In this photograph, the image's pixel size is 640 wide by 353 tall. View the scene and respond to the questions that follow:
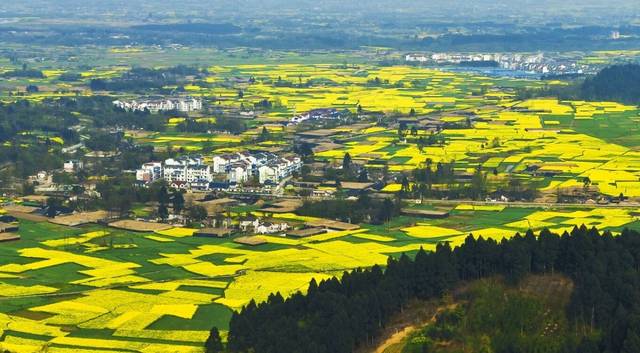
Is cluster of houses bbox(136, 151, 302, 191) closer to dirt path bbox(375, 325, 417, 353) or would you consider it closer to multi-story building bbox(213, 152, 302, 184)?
multi-story building bbox(213, 152, 302, 184)

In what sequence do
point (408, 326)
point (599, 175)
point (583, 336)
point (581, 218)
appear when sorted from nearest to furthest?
point (583, 336), point (408, 326), point (581, 218), point (599, 175)

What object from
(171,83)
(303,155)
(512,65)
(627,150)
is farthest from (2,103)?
(512,65)

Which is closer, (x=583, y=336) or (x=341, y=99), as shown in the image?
(x=583, y=336)

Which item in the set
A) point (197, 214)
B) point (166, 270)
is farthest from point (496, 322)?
Answer: point (197, 214)

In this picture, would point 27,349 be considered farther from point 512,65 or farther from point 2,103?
point 512,65

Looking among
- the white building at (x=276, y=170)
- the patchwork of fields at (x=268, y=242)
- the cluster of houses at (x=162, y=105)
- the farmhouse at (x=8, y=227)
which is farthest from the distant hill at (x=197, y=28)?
the farmhouse at (x=8, y=227)

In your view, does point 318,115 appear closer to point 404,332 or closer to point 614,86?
point 614,86
